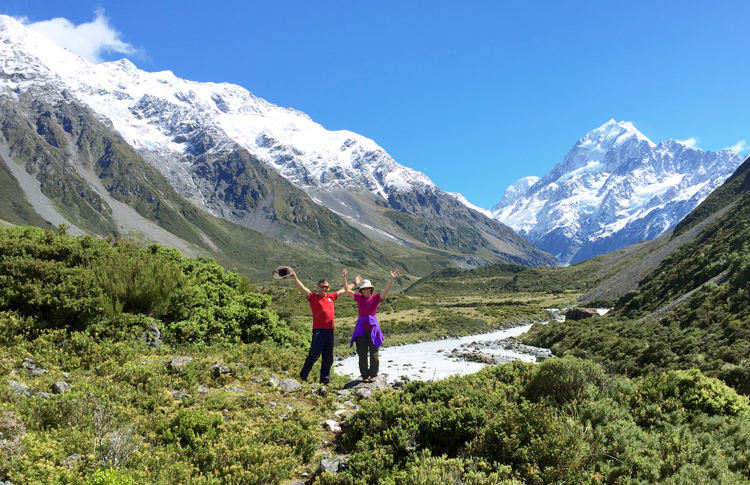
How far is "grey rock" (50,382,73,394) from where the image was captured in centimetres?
788

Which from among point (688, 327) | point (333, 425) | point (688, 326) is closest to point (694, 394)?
point (333, 425)

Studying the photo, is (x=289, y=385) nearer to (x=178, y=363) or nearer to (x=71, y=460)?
(x=178, y=363)

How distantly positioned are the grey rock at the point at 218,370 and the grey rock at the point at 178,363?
0.67 m

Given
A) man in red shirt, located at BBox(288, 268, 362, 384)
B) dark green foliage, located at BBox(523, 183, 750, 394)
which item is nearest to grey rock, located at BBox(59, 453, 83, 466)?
man in red shirt, located at BBox(288, 268, 362, 384)

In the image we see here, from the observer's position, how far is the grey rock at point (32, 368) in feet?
29.5

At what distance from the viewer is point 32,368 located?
925 centimetres

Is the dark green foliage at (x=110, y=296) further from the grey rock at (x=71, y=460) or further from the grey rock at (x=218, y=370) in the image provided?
the grey rock at (x=71, y=460)

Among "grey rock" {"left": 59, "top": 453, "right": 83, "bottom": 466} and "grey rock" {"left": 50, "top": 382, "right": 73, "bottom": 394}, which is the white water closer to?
"grey rock" {"left": 50, "top": 382, "right": 73, "bottom": 394}

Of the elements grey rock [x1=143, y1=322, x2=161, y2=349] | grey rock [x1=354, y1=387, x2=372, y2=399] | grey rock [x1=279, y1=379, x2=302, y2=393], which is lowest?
grey rock [x1=354, y1=387, x2=372, y2=399]

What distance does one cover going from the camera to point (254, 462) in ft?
22.6

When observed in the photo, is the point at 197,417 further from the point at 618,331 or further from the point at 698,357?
the point at 618,331

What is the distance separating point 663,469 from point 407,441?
13.5ft

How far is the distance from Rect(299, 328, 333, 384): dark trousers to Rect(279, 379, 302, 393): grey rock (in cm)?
56

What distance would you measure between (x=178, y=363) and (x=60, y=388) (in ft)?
9.64
